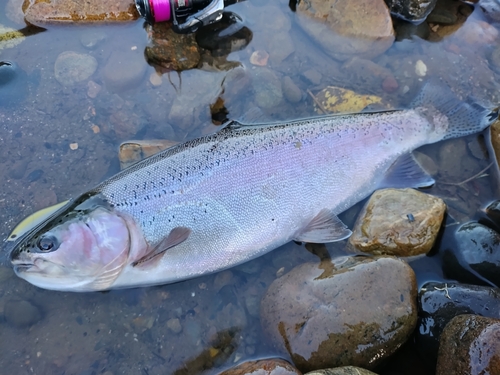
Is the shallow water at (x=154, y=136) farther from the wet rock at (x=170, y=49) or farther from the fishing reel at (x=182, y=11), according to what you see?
the fishing reel at (x=182, y=11)

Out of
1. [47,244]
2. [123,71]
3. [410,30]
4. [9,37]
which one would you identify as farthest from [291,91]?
[9,37]

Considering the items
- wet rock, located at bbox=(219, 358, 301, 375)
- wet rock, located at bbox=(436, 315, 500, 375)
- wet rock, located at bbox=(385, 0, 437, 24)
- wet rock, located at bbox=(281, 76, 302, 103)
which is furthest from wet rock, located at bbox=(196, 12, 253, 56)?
wet rock, located at bbox=(436, 315, 500, 375)

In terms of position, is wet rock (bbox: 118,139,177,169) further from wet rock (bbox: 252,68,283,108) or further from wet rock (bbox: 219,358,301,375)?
wet rock (bbox: 219,358,301,375)

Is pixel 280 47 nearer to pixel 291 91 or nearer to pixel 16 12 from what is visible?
pixel 291 91

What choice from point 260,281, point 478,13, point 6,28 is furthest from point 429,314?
point 6,28

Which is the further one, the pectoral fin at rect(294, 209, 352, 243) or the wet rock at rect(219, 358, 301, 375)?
the pectoral fin at rect(294, 209, 352, 243)

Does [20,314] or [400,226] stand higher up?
[400,226]
